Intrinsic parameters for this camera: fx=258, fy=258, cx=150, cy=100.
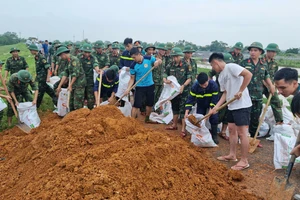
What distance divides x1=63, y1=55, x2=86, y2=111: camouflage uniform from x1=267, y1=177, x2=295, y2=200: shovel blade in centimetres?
407

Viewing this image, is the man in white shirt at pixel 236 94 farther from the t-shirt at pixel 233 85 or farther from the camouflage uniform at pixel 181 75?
the camouflage uniform at pixel 181 75

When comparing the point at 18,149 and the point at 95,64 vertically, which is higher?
the point at 95,64

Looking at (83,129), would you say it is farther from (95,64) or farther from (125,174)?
(95,64)

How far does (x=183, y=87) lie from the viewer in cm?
513

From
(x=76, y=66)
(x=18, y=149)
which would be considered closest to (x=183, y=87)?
(x=76, y=66)

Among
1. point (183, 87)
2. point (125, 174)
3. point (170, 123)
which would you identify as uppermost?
point (183, 87)

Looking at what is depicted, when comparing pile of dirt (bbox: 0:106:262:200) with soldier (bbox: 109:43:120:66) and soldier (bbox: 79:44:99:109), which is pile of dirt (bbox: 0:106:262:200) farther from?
soldier (bbox: 109:43:120:66)

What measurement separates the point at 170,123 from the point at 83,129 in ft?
9.24

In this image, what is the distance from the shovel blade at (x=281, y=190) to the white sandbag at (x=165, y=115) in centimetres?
290

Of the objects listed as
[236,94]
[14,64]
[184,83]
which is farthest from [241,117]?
[14,64]

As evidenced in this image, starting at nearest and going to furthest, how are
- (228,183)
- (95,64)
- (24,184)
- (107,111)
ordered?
(24,184) → (228,183) → (107,111) → (95,64)

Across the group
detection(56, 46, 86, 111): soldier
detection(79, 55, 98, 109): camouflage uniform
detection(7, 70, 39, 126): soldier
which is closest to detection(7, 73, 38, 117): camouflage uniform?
detection(7, 70, 39, 126): soldier

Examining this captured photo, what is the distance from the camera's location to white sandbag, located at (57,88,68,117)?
5.53 metres

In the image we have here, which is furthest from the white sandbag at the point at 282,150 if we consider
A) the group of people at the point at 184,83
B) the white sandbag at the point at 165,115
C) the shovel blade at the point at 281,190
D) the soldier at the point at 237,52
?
the soldier at the point at 237,52
